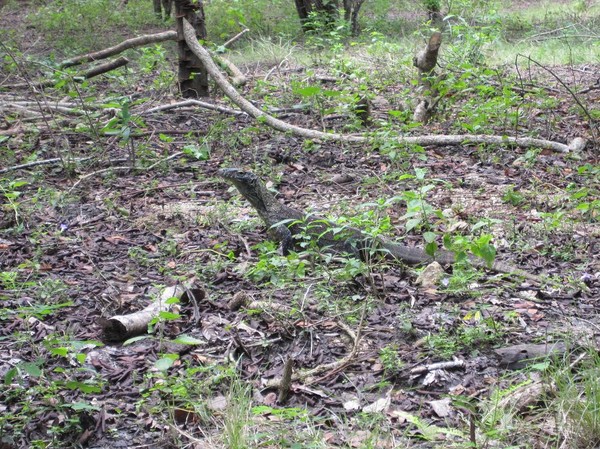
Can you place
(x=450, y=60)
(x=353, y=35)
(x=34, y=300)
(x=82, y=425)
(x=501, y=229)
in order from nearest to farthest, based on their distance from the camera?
(x=82, y=425) < (x=34, y=300) < (x=501, y=229) < (x=450, y=60) < (x=353, y=35)

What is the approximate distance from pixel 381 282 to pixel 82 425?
2.16 m

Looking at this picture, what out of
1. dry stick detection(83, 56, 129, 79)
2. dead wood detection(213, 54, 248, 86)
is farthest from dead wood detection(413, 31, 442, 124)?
dry stick detection(83, 56, 129, 79)

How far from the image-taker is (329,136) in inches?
299

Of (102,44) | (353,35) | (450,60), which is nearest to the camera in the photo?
(450,60)

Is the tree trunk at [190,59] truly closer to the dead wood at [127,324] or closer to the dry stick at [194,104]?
the dry stick at [194,104]

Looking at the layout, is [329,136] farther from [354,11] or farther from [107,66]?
[354,11]

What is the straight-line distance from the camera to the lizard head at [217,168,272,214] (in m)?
5.75

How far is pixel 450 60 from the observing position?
31.3 ft

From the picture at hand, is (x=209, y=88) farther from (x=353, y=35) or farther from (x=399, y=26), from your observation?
(x=399, y=26)

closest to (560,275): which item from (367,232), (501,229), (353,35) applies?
(501,229)

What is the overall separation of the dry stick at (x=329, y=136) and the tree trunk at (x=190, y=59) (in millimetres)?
206

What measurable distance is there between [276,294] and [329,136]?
11.3 feet

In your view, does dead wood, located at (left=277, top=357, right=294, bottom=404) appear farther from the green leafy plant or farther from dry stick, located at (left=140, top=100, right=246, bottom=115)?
dry stick, located at (left=140, top=100, right=246, bottom=115)

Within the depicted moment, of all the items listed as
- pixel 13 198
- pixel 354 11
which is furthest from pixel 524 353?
pixel 354 11
